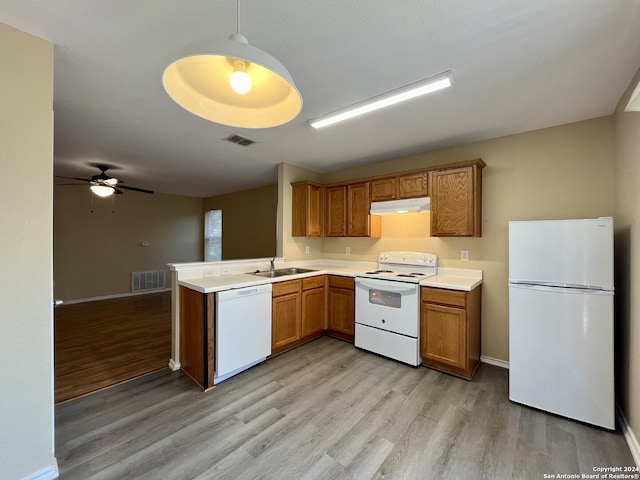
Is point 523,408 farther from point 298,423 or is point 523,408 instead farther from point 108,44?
point 108,44

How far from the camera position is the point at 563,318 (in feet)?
6.66

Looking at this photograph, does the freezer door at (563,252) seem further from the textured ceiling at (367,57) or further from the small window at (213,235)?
the small window at (213,235)

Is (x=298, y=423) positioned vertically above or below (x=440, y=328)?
below

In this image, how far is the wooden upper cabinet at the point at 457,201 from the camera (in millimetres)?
2822

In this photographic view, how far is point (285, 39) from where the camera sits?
1.51 meters

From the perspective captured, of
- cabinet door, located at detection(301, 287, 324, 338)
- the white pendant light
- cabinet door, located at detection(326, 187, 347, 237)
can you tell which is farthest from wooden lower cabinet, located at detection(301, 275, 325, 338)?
the white pendant light

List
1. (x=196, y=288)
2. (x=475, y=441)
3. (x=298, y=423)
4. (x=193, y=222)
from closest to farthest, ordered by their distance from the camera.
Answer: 1. (x=475, y=441)
2. (x=298, y=423)
3. (x=196, y=288)
4. (x=193, y=222)

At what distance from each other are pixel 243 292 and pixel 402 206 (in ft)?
6.93

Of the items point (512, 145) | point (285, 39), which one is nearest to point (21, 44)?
point (285, 39)

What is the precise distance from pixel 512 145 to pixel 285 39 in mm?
2623

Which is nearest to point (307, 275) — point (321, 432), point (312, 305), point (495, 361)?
point (312, 305)

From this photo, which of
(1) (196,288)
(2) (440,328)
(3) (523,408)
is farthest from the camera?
(2) (440,328)

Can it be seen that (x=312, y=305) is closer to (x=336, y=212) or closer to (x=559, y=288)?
(x=336, y=212)

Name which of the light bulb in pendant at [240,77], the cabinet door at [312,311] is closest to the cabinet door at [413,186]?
the cabinet door at [312,311]
